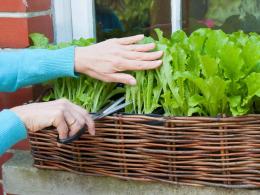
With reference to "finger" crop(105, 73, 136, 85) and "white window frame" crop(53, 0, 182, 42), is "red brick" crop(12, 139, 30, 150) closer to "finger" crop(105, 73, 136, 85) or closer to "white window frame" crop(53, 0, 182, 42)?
"white window frame" crop(53, 0, 182, 42)

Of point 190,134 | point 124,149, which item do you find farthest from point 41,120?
point 190,134

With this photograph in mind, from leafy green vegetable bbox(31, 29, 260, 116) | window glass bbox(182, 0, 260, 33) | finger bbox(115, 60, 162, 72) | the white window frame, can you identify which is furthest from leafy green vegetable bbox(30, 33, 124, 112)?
window glass bbox(182, 0, 260, 33)

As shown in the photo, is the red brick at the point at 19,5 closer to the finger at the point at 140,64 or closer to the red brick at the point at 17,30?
the red brick at the point at 17,30

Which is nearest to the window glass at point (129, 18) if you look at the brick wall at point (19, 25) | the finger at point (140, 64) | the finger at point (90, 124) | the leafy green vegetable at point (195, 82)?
the brick wall at point (19, 25)

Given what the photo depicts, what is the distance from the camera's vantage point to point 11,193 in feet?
4.89

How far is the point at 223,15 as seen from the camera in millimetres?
1577

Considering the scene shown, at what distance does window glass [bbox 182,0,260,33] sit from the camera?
1555 millimetres

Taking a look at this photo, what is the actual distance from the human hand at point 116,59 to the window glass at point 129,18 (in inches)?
14.1

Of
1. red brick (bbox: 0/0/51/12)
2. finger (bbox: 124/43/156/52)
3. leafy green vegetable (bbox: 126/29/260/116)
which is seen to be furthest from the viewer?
red brick (bbox: 0/0/51/12)

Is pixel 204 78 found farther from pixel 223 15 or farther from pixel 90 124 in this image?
pixel 223 15

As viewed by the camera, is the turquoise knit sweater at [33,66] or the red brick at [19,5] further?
the red brick at [19,5]

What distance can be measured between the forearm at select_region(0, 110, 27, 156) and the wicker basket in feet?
0.56

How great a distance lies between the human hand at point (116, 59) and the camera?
1.24m

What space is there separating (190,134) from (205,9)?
535 millimetres
